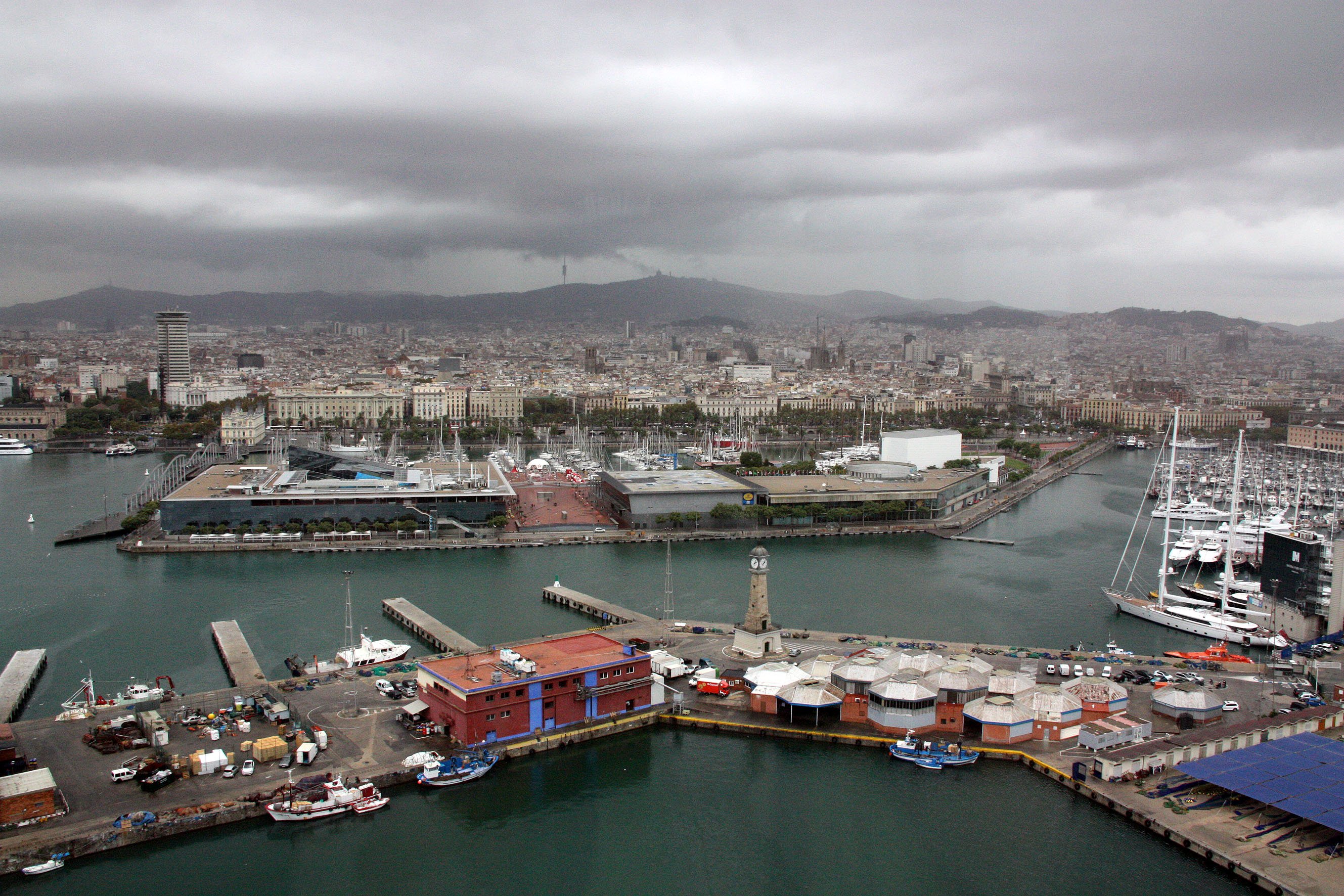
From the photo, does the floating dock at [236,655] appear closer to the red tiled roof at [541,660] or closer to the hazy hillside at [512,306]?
the red tiled roof at [541,660]

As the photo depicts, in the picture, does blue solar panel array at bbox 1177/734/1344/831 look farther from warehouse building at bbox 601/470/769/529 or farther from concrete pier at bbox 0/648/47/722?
warehouse building at bbox 601/470/769/529

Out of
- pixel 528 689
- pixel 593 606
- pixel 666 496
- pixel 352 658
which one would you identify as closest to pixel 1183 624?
pixel 593 606

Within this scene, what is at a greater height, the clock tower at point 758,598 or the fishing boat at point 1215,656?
the clock tower at point 758,598

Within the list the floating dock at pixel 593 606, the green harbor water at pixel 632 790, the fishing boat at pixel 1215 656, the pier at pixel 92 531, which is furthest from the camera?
the pier at pixel 92 531

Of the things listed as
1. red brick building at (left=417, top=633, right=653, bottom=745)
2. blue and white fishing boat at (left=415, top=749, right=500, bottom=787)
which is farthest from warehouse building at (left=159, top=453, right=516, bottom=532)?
blue and white fishing boat at (left=415, top=749, right=500, bottom=787)

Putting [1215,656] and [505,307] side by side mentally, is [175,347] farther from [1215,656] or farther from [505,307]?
[505,307]

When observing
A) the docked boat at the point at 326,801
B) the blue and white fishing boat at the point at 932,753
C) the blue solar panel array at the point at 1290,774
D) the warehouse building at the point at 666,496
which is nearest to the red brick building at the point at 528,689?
the docked boat at the point at 326,801

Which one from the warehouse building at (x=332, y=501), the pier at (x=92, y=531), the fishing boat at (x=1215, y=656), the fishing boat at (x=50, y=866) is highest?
the warehouse building at (x=332, y=501)
